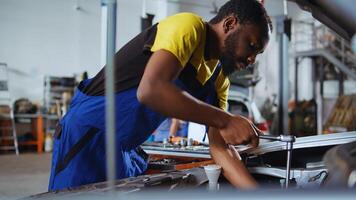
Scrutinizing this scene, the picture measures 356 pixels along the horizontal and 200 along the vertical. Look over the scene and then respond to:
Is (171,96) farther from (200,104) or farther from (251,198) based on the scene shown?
(251,198)

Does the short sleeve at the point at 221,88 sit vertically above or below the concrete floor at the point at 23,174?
above

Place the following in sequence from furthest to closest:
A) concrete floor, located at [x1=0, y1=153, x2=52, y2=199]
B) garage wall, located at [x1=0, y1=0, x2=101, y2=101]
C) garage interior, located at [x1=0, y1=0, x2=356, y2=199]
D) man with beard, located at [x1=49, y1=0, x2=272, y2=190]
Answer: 1. garage wall, located at [x1=0, y1=0, x2=101, y2=101]
2. concrete floor, located at [x1=0, y1=153, x2=52, y2=199]
3. garage interior, located at [x1=0, y1=0, x2=356, y2=199]
4. man with beard, located at [x1=49, y1=0, x2=272, y2=190]

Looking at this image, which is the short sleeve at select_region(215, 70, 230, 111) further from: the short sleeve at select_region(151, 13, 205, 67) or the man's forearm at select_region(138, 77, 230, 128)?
the man's forearm at select_region(138, 77, 230, 128)

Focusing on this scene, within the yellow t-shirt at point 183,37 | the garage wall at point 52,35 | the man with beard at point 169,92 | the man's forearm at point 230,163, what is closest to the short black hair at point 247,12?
the man with beard at point 169,92

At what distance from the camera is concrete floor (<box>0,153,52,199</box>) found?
4.08m

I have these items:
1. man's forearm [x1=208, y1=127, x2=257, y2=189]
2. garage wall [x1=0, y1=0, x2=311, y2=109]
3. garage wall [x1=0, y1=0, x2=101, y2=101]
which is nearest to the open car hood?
man's forearm [x1=208, y1=127, x2=257, y2=189]

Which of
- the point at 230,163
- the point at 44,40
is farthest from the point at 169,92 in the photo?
the point at 44,40

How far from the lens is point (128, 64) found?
1.33m

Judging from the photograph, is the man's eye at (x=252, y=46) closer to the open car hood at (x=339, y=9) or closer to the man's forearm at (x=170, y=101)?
the open car hood at (x=339, y=9)

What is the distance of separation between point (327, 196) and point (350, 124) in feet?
27.6

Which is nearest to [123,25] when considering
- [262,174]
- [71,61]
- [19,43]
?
[71,61]

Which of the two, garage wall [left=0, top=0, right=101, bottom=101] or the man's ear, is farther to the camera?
garage wall [left=0, top=0, right=101, bottom=101]

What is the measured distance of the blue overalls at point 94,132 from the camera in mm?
1381

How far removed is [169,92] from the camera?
3.24 ft
